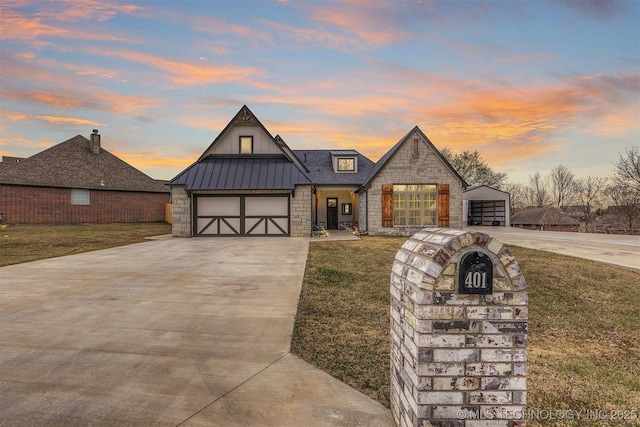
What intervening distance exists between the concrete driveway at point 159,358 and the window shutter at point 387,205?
39.1ft

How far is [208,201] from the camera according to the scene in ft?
55.3

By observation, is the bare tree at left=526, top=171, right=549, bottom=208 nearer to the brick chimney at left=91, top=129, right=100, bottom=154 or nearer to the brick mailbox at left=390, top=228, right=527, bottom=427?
the brick mailbox at left=390, top=228, right=527, bottom=427

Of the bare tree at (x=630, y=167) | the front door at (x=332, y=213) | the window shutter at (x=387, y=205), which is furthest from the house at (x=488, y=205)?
the bare tree at (x=630, y=167)

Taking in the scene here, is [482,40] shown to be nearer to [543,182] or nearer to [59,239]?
[59,239]

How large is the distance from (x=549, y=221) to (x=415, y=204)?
2446cm

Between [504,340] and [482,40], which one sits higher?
[482,40]

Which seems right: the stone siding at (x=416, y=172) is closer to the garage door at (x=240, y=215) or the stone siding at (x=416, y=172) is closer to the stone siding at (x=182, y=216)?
the garage door at (x=240, y=215)

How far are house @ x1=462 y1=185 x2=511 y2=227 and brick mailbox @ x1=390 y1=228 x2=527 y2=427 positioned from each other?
26977mm

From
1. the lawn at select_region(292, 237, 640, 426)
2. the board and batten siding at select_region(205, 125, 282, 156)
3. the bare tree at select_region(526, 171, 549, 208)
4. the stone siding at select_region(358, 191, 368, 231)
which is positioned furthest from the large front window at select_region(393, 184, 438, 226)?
the bare tree at select_region(526, 171, 549, 208)

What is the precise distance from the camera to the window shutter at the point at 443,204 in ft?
56.6

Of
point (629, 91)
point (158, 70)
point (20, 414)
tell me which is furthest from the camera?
point (629, 91)

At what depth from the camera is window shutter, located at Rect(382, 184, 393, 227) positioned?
687 inches

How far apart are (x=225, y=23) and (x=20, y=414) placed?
1378 cm

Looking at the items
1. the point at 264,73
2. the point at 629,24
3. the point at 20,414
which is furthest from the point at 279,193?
the point at 629,24
